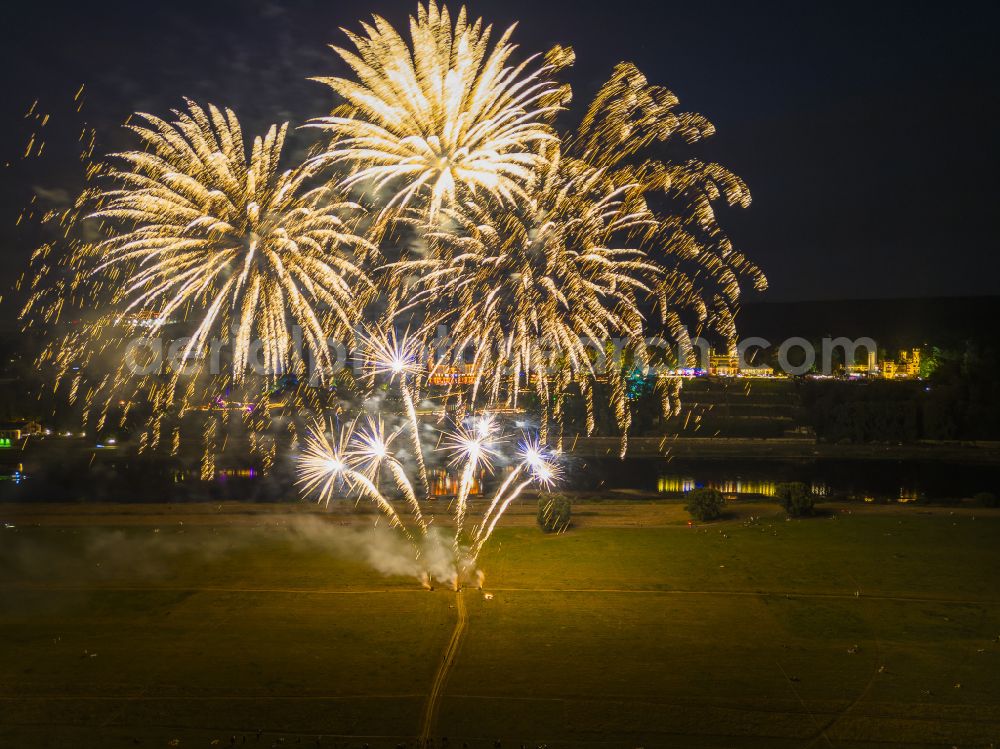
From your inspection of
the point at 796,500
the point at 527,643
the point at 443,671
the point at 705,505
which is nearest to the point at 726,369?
the point at 796,500

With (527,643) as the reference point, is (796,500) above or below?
above

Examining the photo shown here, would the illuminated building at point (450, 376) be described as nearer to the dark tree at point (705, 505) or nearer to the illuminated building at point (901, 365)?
the dark tree at point (705, 505)

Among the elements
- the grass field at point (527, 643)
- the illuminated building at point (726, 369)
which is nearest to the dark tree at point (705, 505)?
the grass field at point (527, 643)

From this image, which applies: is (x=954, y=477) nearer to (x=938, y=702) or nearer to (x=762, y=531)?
(x=762, y=531)

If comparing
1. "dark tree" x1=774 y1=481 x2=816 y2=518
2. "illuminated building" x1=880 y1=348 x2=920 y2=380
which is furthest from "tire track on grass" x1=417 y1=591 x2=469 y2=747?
"illuminated building" x1=880 y1=348 x2=920 y2=380

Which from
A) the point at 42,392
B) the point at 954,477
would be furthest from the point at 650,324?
the point at 42,392

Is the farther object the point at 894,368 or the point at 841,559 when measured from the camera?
the point at 894,368

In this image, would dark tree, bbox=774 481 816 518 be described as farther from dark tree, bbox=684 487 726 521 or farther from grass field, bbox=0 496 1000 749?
grass field, bbox=0 496 1000 749

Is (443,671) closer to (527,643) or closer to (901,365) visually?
(527,643)
